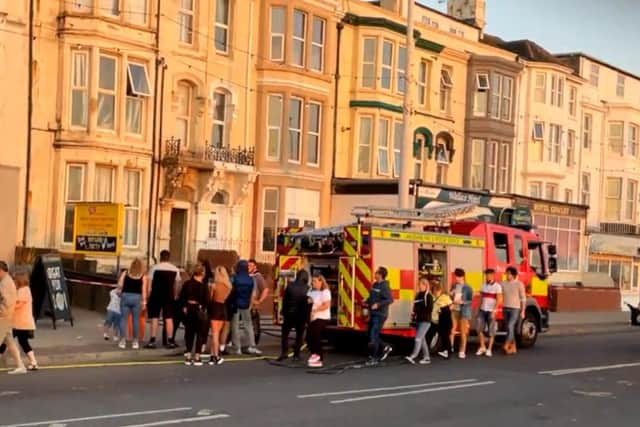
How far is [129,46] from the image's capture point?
2842cm

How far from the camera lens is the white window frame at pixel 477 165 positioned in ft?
140

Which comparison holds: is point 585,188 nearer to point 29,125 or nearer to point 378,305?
point 29,125

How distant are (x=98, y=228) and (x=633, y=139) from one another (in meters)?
39.7

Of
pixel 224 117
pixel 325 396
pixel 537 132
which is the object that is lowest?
pixel 325 396

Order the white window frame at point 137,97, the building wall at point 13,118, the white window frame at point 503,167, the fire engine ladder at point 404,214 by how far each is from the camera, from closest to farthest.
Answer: the fire engine ladder at point 404,214, the building wall at point 13,118, the white window frame at point 137,97, the white window frame at point 503,167

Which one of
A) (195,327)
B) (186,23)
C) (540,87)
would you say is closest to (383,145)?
(186,23)

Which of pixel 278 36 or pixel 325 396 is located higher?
pixel 278 36

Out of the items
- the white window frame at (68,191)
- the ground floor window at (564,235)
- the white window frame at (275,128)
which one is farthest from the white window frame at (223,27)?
the ground floor window at (564,235)

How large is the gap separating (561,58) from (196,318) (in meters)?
40.8

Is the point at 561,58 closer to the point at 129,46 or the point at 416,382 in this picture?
the point at 129,46

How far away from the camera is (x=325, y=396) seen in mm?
13180

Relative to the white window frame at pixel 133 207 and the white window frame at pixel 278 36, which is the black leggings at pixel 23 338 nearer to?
the white window frame at pixel 133 207

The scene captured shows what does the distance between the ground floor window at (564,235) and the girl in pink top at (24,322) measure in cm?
3265

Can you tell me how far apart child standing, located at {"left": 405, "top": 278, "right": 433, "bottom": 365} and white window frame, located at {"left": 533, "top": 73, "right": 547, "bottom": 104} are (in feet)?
100
